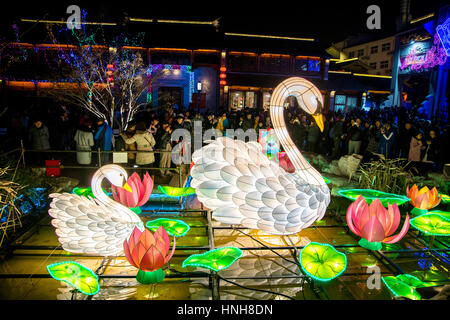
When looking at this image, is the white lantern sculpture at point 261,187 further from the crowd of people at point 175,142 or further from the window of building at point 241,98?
the window of building at point 241,98

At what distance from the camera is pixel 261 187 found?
128 inches

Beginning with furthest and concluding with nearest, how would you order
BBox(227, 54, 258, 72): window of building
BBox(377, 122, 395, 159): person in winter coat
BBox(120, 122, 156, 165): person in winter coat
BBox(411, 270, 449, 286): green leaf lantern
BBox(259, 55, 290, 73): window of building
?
BBox(259, 55, 290, 73): window of building → BBox(227, 54, 258, 72): window of building → BBox(377, 122, 395, 159): person in winter coat → BBox(120, 122, 156, 165): person in winter coat → BBox(411, 270, 449, 286): green leaf lantern

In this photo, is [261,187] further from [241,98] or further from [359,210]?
[241,98]

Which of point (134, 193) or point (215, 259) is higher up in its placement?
point (134, 193)

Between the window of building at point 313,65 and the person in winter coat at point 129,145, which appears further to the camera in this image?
the window of building at point 313,65

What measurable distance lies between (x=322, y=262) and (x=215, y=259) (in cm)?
106

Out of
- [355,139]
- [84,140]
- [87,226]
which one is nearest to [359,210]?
[87,226]

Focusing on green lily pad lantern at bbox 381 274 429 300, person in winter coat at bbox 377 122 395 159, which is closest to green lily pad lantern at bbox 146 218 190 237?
green lily pad lantern at bbox 381 274 429 300

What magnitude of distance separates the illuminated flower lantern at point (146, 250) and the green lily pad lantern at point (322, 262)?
1362mm

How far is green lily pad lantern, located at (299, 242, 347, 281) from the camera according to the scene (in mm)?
2776

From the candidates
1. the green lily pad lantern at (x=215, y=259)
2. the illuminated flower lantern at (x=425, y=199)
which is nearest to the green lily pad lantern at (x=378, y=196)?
the illuminated flower lantern at (x=425, y=199)

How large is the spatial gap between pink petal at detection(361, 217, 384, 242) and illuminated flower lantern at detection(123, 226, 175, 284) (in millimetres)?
2126

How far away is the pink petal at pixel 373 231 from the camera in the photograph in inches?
123

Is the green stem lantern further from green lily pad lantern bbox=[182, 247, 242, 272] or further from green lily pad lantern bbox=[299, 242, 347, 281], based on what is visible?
green lily pad lantern bbox=[182, 247, 242, 272]
